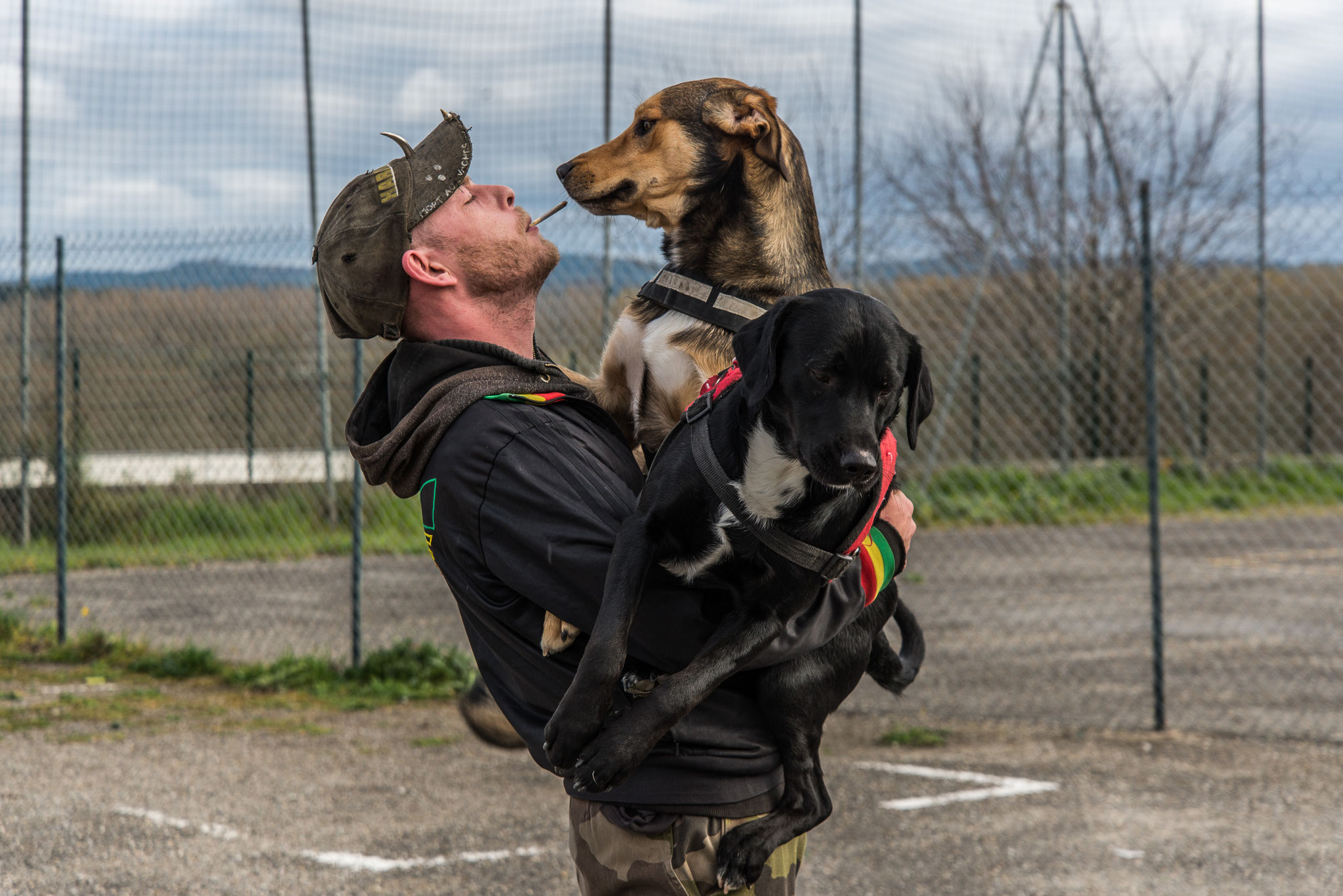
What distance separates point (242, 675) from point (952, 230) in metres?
6.17

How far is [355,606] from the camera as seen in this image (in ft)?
23.2

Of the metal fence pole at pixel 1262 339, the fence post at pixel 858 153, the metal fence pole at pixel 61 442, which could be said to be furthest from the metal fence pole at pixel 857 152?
the metal fence pole at pixel 61 442

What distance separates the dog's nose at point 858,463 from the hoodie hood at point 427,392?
59cm

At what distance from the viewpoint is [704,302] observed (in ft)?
8.64

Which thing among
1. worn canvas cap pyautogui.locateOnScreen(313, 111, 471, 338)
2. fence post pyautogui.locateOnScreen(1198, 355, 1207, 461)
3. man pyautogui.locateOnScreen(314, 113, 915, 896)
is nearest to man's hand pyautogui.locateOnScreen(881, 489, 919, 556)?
man pyautogui.locateOnScreen(314, 113, 915, 896)

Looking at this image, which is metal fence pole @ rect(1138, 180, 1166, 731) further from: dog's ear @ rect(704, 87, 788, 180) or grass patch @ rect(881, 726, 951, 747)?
dog's ear @ rect(704, 87, 788, 180)

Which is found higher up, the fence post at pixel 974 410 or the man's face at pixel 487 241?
the man's face at pixel 487 241

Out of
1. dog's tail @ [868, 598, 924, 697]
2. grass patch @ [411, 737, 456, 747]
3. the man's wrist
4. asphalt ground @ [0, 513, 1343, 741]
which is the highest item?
the man's wrist

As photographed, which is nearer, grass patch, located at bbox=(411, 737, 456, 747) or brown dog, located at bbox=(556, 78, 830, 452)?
brown dog, located at bbox=(556, 78, 830, 452)

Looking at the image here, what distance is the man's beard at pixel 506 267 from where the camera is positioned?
2.27 meters

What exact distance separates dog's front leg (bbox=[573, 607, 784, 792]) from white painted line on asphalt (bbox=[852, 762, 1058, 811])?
148 inches

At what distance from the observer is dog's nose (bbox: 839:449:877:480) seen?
174 cm

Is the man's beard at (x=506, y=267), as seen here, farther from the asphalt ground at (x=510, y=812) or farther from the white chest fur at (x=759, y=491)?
the asphalt ground at (x=510, y=812)

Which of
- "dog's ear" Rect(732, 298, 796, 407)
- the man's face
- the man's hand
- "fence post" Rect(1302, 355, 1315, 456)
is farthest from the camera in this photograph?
"fence post" Rect(1302, 355, 1315, 456)
